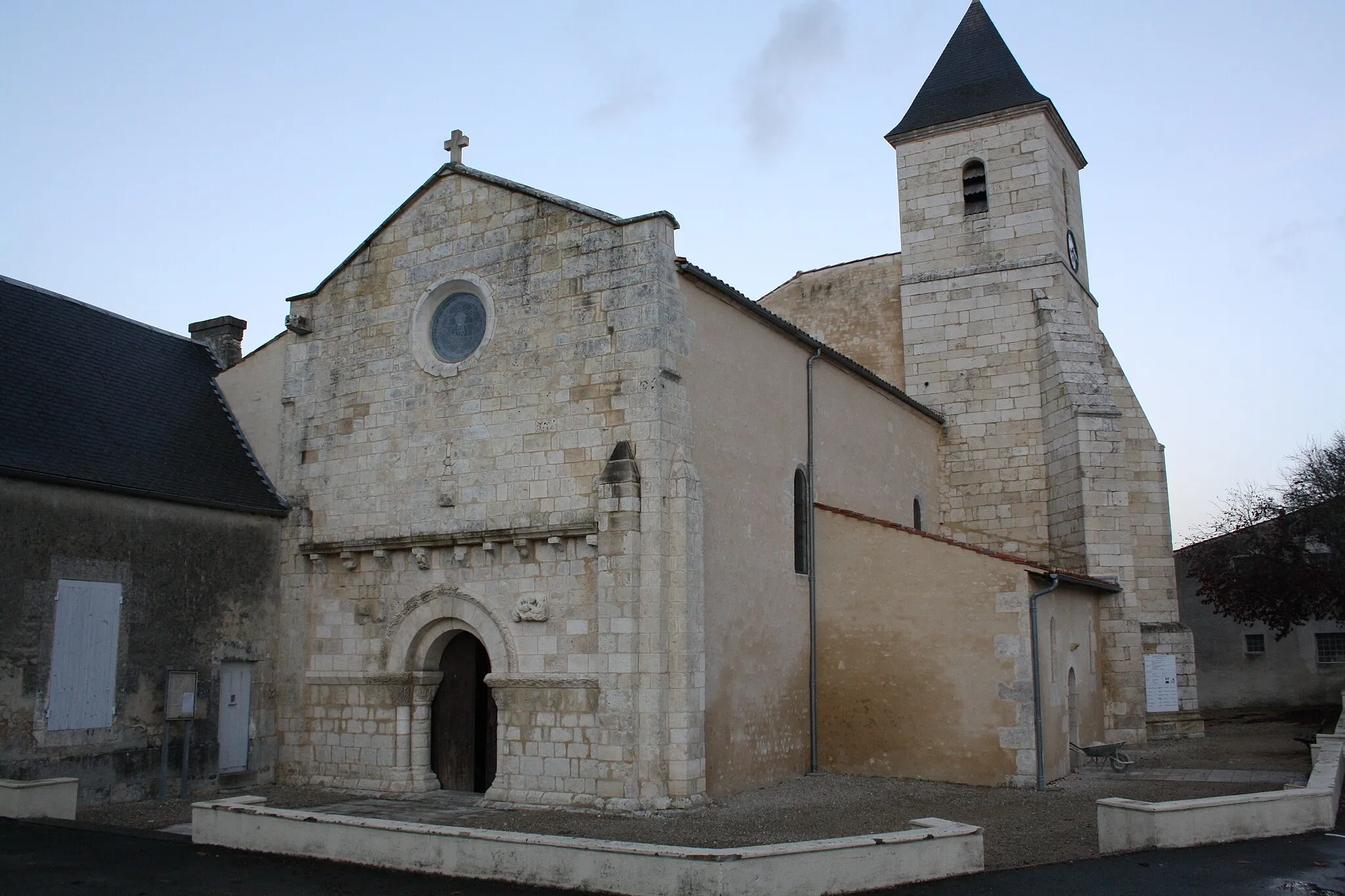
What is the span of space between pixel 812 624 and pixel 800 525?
1.41 m

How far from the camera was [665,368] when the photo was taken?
1234 centimetres

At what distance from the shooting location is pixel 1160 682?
59.7ft

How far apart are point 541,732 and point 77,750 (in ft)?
17.3

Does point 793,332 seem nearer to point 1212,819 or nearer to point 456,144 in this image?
point 456,144

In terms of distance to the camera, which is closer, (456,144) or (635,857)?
(635,857)

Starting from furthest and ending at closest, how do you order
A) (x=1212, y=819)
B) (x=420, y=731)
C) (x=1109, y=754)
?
(x=1109, y=754) < (x=420, y=731) < (x=1212, y=819)

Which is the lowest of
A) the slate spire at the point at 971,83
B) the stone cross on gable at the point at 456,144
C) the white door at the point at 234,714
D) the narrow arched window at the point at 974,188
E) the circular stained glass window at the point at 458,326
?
the white door at the point at 234,714

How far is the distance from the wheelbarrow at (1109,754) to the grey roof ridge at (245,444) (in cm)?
1177

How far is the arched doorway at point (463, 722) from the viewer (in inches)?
540

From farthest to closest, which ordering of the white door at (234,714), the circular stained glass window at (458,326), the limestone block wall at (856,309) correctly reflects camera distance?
the limestone block wall at (856,309) → the circular stained glass window at (458,326) → the white door at (234,714)

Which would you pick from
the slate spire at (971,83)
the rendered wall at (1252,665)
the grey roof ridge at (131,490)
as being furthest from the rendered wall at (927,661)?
the rendered wall at (1252,665)

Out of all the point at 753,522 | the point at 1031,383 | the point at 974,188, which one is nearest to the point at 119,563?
the point at 753,522

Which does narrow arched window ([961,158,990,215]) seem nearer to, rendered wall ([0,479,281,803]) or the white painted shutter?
rendered wall ([0,479,281,803])

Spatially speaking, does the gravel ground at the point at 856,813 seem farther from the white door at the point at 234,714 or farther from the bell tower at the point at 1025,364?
the bell tower at the point at 1025,364
